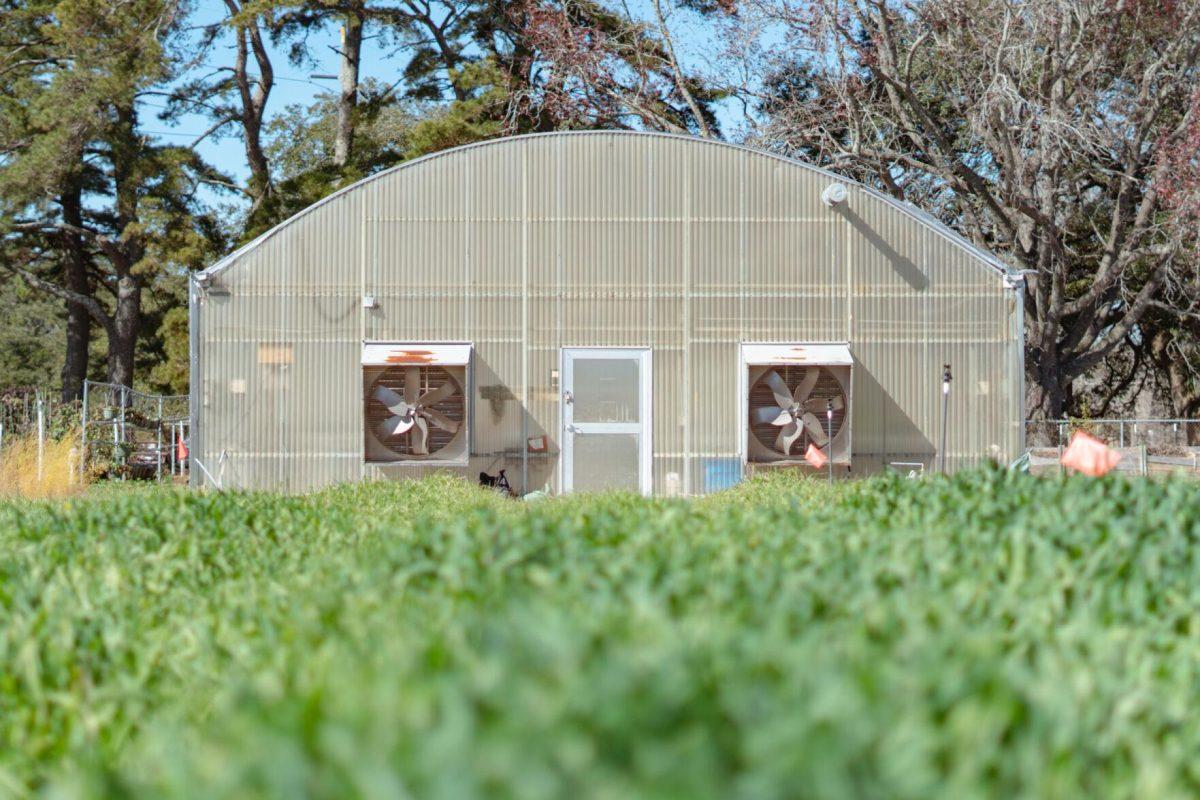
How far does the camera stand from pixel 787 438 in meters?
17.5

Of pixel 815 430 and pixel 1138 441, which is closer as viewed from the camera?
pixel 815 430

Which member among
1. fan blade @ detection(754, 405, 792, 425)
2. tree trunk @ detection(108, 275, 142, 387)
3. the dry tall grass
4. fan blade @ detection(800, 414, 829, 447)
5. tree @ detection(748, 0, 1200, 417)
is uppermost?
tree @ detection(748, 0, 1200, 417)

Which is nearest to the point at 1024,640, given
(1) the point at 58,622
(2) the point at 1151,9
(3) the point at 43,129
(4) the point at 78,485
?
(1) the point at 58,622

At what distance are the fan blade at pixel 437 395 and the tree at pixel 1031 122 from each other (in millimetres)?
11800

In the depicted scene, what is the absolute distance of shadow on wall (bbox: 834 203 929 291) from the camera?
18.1 meters

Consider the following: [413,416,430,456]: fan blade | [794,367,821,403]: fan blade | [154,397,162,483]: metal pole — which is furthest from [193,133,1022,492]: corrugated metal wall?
[154,397,162,483]: metal pole

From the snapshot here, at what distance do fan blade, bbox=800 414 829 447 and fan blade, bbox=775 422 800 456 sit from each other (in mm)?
153

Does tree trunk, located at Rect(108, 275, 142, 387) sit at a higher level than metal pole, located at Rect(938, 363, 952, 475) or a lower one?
higher

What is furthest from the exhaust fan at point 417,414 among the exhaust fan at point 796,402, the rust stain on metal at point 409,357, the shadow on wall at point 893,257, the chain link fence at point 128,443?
the chain link fence at point 128,443

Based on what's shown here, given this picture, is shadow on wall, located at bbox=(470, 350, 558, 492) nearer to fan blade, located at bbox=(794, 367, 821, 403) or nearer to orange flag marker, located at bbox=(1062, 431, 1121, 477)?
fan blade, located at bbox=(794, 367, 821, 403)

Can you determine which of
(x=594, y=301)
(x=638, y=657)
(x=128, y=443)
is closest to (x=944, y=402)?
(x=594, y=301)

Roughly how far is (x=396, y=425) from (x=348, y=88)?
719 inches

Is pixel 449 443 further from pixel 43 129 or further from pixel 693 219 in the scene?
pixel 43 129

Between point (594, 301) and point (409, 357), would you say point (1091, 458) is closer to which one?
point (594, 301)
